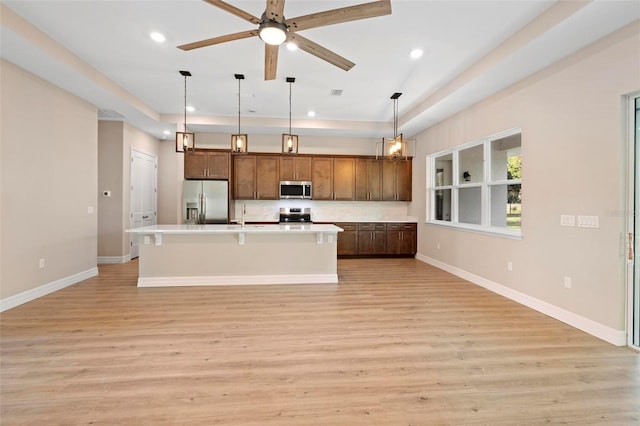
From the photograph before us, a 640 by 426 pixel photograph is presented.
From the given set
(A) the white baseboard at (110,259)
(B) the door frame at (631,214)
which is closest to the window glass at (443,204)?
(B) the door frame at (631,214)

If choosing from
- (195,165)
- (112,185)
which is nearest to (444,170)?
(195,165)

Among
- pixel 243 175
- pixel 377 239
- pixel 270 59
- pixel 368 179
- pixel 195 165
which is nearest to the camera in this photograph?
pixel 270 59

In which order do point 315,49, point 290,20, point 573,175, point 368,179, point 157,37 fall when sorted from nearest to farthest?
1. point 290,20
2. point 315,49
3. point 573,175
4. point 157,37
5. point 368,179

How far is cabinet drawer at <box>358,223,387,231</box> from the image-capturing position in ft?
22.4

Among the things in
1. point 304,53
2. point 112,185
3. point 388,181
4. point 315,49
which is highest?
point 304,53

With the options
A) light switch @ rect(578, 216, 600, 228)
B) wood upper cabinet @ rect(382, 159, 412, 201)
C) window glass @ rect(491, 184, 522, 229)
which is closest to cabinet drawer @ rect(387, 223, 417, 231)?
wood upper cabinet @ rect(382, 159, 412, 201)

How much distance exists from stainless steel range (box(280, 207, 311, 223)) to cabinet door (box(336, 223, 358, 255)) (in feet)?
2.81

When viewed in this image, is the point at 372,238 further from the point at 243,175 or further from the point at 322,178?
the point at 243,175

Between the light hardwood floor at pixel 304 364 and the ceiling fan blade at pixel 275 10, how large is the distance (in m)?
2.61

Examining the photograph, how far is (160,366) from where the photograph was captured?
2299mm

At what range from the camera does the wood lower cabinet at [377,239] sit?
6.79 metres

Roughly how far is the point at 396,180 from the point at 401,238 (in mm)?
1367

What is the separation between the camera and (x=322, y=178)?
22.9 ft

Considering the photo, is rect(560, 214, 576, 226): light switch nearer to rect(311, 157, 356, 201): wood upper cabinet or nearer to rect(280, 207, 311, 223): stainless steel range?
rect(311, 157, 356, 201): wood upper cabinet
